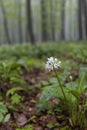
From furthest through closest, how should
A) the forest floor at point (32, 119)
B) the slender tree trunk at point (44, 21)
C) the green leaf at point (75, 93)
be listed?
1. the slender tree trunk at point (44, 21)
2. the forest floor at point (32, 119)
3. the green leaf at point (75, 93)

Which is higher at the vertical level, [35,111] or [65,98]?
[65,98]

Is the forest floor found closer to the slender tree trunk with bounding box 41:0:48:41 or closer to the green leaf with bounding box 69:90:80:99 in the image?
the green leaf with bounding box 69:90:80:99

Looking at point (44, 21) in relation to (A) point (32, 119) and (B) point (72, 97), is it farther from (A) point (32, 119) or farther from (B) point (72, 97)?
(B) point (72, 97)

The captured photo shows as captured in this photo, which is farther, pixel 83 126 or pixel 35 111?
pixel 35 111

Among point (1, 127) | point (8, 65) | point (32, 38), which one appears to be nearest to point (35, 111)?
point (1, 127)

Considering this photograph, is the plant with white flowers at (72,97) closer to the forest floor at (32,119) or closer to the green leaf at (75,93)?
the green leaf at (75,93)

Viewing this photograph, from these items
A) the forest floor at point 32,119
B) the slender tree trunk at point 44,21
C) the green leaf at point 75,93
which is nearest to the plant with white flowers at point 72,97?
the green leaf at point 75,93

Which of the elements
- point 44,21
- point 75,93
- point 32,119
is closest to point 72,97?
point 75,93

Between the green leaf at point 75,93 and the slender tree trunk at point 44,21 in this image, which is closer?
the green leaf at point 75,93

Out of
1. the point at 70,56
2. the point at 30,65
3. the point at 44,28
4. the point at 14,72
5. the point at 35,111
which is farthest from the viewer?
the point at 44,28

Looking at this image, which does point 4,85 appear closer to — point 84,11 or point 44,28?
point 84,11

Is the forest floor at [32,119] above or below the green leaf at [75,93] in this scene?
below
